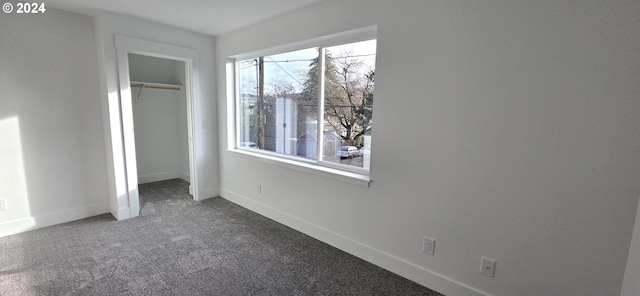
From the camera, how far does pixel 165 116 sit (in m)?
4.91

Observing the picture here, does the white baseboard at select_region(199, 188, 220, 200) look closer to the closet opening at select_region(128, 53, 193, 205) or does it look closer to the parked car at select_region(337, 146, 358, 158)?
the closet opening at select_region(128, 53, 193, 205)

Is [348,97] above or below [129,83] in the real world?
below

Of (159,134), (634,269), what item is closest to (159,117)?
(159,134)

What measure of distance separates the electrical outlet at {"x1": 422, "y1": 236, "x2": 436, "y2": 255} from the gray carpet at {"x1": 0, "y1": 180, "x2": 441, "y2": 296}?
28cm

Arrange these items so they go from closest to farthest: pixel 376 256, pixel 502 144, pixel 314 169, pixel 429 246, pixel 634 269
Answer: pixel 634 269, pixel 502 144, pixel 429 246, pixel 376 256, pixel 314 169

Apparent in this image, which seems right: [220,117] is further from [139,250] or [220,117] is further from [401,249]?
[401,249]

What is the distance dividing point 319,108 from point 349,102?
36 centimetres

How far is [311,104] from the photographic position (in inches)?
121

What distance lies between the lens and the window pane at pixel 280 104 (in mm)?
3107

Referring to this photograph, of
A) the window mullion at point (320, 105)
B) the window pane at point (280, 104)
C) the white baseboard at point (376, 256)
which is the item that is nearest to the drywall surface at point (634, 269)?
the white baseboard at point (376, 256)

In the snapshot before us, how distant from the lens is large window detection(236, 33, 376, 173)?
8.52ft

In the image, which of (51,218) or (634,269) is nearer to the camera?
(634,269)

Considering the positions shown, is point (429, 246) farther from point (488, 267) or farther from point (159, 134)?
point (159, 134)

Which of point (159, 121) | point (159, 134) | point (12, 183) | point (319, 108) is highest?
point (319, 108)
